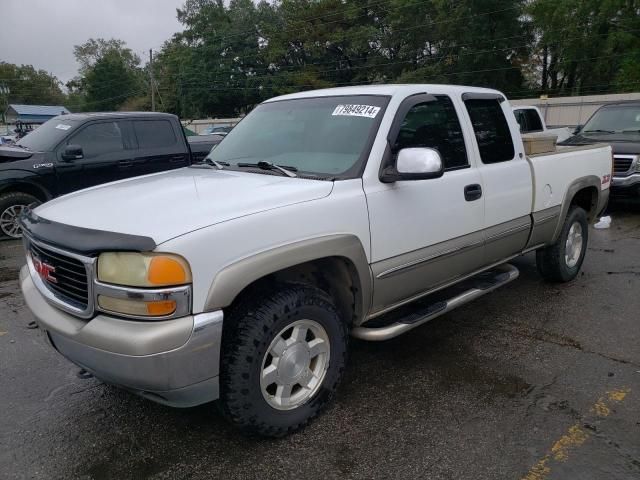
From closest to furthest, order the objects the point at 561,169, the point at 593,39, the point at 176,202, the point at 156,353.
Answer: the point at 156,353 → the point at 176,202 → the point at 561,169 → the point at 593,39

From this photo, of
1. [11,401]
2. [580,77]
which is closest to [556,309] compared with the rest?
[11,401]

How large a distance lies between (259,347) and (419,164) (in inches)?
53.7

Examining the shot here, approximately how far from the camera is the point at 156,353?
89.4 inches

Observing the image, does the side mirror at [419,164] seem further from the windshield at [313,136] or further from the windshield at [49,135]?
the windshield at [49,135]

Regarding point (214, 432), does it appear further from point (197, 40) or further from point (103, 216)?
point (197, 40)

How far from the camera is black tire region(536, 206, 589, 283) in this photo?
5105 millimetres

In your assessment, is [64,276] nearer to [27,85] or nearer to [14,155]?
[14,155]

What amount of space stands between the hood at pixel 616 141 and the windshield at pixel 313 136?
5973mm

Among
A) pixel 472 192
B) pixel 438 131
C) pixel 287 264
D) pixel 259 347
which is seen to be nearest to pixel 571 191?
pixel 472 192

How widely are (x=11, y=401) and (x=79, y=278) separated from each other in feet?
4.56

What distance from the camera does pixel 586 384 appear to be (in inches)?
135

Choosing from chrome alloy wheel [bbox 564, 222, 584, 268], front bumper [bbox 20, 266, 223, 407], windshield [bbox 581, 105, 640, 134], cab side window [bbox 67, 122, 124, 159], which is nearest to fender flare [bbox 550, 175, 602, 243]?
chrome alloy wheel [bbox 564, 222, 584, 268]

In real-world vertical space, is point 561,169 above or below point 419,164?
below

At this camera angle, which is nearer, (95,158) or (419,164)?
(419,164)
